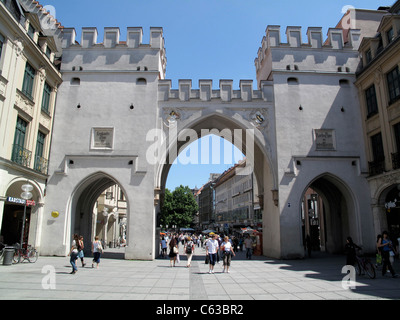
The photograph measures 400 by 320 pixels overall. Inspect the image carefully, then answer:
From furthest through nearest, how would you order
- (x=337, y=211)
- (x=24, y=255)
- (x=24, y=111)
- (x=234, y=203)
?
(x=234, y=203) → (x=337, y=211) → (x=24, y=111) → (x=24, y=255)

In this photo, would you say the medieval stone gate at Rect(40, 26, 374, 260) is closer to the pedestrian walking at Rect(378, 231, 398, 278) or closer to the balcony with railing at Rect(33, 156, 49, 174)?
the balcony with railing at Rect(33, 156, 49, 174)

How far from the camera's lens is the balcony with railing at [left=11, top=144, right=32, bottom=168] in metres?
15.9

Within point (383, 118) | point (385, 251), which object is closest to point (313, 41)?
point (383, 118)

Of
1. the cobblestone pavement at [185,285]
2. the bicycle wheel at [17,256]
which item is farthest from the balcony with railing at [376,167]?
the bicycle wheel at [17,256]

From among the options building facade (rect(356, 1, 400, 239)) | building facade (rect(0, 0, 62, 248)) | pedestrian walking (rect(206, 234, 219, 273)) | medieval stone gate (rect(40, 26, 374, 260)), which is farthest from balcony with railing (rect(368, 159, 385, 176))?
building facade (rect(0, 0, 62, 248))

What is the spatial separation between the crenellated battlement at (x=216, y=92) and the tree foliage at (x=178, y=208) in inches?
1881

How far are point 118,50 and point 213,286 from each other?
56.6 ft

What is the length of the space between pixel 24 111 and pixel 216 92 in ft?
38.1

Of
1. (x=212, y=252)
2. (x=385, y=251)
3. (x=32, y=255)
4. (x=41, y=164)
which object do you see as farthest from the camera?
(x=41, y=164)

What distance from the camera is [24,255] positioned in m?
15.6

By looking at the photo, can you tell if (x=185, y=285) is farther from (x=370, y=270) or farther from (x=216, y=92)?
(x=216, y=92)

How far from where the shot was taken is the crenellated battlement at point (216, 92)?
21.3 m
